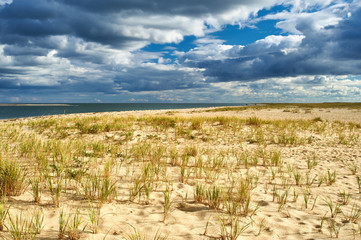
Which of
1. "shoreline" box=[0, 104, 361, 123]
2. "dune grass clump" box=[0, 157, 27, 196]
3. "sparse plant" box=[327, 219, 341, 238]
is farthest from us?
"shoreline" box=[0, 104, 361, 123]

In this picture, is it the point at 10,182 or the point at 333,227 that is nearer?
the point at 333,227

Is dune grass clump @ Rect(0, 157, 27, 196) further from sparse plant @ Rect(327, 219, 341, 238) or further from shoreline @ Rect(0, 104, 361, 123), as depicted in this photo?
shoreline @ Rect(0, 104, 361, 123)

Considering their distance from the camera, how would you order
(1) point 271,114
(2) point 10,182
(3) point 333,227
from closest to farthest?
(3) point 333,227 → (2) point 10,182 → (1) point 271,114

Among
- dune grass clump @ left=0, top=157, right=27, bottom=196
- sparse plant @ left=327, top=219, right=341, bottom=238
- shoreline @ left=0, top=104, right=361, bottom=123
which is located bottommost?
sparse plant @ left=327, top=219, right=341, bottom=238

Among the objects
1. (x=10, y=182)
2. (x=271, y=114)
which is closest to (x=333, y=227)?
(x=10, y=182)

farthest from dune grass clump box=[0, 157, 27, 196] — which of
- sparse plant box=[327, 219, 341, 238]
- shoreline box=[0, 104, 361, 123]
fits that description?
shoreline box=[0, 104, 361, 123]

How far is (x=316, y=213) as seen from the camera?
123 inches

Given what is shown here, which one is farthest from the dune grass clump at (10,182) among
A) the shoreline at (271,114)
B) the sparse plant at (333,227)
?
the shoreline at (271,114)

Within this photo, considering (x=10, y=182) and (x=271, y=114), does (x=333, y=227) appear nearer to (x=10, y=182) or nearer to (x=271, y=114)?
(x=10, y=182)

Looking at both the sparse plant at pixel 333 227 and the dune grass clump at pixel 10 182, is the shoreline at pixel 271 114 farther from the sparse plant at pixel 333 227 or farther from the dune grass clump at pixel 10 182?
the dune grass clump at pixel 10 182

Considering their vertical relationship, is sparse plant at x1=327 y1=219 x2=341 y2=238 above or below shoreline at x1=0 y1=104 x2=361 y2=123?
below

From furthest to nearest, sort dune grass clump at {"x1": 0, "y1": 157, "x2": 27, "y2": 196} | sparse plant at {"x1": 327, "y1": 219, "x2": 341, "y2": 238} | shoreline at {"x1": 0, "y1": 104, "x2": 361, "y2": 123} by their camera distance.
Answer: shoreline at {"x1": 0, "y1": 104, "x2": 361, "y2": 123} < dune grass clump at {"x1": 0, "y1": 157, "x2": 27, "y2": 196} < sparse plant at {"x1": 327, "y1": 219, "x2": 341, "y2": 238}

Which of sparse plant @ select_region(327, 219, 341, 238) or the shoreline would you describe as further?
the shoreline

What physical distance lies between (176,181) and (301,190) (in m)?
2.41
